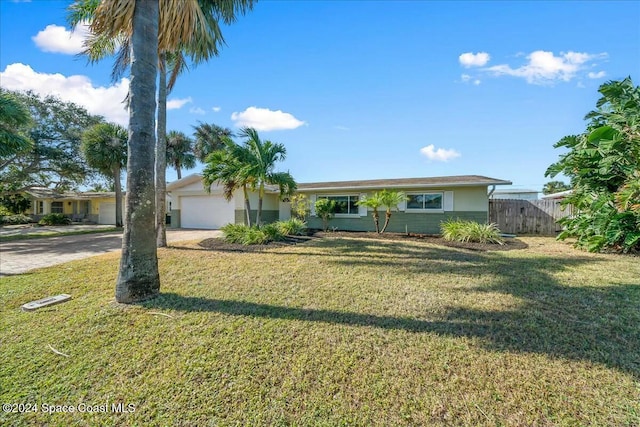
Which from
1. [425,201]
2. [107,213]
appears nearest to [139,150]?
[425,201]

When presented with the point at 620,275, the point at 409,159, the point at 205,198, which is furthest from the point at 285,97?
the point at 620,275

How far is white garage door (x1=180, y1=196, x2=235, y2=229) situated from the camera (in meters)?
17.1

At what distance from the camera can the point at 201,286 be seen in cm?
539

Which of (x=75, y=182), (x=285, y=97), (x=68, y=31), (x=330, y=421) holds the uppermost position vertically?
(x=285, y=97)

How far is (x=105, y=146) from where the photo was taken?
61.6ft

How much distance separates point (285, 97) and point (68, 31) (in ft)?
24.5

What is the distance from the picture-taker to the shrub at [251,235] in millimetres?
10242

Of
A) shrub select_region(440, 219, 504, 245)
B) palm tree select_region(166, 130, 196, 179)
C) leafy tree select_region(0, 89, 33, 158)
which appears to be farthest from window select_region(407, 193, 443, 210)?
palm tree select_region(166, 130, 196, 179)

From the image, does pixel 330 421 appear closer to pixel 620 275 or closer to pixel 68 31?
pixel 620 275

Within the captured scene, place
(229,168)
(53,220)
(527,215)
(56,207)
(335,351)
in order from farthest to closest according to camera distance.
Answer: (56,207) < (53,220) < (527,215) < (229,168) < (335,351)

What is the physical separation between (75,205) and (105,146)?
52.0 feet

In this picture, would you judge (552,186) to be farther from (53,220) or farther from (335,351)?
(53,220)

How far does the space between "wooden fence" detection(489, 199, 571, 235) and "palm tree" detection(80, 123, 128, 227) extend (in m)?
24.4

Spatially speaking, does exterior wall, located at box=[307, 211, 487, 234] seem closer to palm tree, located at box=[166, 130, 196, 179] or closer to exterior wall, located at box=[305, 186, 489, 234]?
exterior wall, located at box=[305, 186, 489, 234]
